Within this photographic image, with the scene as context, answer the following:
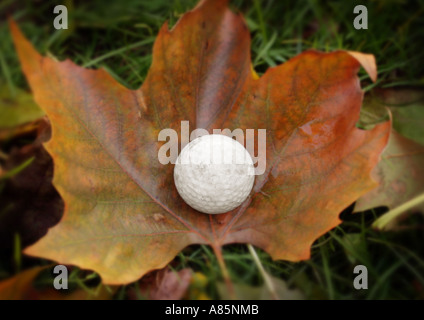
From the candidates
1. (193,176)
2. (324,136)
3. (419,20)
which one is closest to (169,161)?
(193,176)

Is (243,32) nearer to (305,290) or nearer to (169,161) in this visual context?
(169,161)

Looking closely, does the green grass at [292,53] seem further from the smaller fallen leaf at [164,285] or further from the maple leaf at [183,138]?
the maple leaf at [183,138]

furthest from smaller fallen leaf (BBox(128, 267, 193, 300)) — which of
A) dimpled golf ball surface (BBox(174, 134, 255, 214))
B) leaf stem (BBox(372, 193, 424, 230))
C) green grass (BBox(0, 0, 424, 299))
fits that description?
leaf stem (BBox(372, 193, 424, 230))

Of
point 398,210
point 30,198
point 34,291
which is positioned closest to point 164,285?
point 34,291

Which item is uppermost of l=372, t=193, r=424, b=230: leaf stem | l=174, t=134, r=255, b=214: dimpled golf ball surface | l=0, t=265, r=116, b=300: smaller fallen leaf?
l=174, t=134, r=255, b=214: dimpled golf ball surface

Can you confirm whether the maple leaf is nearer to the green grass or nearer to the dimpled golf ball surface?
the dimpled golf ball surface

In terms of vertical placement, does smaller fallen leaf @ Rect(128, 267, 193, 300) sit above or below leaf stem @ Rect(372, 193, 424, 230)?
below

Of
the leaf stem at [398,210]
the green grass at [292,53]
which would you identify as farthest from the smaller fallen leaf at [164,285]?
the leaf stem at [398,210]

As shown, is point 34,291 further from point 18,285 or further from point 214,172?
point 214,172

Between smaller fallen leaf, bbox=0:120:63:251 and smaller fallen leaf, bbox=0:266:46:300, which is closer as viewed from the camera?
smaller fallen leaf, bbox=0:266:46:300
